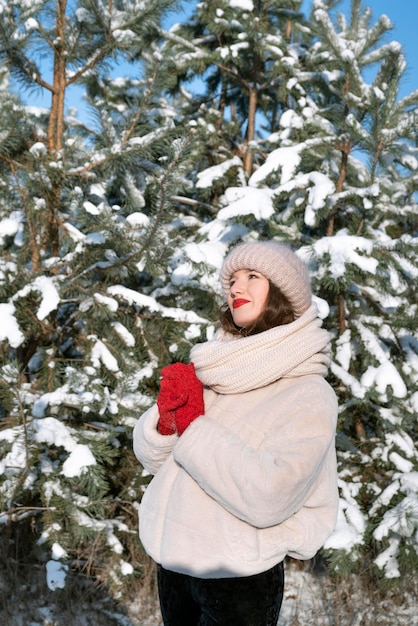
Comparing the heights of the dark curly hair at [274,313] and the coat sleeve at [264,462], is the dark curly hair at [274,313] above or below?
above

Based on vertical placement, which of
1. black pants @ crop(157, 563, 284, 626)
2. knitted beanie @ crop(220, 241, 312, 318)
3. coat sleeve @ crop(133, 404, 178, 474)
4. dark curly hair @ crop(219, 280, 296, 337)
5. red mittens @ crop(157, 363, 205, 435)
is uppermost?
knitted beanie @ crop(220, 241, 312, 318)

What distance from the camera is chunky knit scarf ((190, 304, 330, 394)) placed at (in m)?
1.71

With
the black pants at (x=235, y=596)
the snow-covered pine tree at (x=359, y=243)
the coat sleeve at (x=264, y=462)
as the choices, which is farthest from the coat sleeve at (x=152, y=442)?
the snow-covered pine tree at (x=359, y=243)

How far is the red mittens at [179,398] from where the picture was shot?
1656 millimetres

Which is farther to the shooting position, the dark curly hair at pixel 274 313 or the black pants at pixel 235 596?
the dark curly hair at pixel 274 313

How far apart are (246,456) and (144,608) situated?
2.70m

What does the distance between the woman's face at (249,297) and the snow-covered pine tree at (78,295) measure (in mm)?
1184

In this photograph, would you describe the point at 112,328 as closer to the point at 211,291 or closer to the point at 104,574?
the point at 211,291

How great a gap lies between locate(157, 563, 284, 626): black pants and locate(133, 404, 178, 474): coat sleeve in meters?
0.37

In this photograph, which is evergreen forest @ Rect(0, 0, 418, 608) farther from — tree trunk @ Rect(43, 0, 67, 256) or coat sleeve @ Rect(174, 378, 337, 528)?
coat sleeve @ Rect(174, 378, 337, 528)

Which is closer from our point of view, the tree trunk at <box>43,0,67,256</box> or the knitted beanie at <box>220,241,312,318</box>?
the knitted beanie at <box>220,241,312,318</box>

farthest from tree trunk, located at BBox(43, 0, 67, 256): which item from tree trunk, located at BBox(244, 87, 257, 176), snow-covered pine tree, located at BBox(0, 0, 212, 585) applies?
tree trunk, located at BBox(244, 87, 257, 176)

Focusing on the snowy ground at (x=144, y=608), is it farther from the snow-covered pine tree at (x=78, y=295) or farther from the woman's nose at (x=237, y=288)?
the woman's nose at (x=237, y=288)

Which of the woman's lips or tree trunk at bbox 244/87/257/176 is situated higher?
tree trunk at bbox 244/87/257/176
